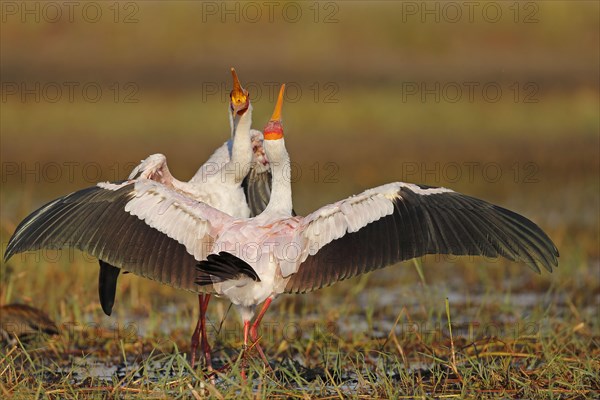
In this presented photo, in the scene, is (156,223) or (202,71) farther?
(202,71)

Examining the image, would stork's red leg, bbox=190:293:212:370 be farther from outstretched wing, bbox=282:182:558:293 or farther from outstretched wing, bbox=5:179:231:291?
outstretched wing, bbox=282:182:558:293

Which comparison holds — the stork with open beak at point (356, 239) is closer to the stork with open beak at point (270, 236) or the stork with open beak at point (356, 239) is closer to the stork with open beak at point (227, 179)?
the stork with open beak at point (270, 236)

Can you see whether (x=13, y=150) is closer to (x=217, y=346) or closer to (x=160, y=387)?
(x=217, y=346)

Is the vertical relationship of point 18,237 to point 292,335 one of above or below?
above

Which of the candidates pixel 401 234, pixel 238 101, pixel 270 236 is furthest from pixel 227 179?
pixel 401 234

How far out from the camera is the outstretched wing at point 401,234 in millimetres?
5539

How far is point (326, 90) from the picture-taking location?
722 inches

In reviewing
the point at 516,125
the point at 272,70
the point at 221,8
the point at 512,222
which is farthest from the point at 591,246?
the point at 221,8

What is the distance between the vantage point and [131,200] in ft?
18.8

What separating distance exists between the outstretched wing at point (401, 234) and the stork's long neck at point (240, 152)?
131 cm

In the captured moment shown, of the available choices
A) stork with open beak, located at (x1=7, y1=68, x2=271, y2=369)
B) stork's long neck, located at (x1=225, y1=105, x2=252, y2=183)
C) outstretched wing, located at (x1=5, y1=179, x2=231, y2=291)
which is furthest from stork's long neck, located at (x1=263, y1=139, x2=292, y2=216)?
stork's long neck, located at (x1=225, y1=105, x2=252, y2=183)

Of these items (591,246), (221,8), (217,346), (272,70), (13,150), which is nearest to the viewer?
(217,346)

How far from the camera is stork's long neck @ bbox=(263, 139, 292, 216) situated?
5.95 metres

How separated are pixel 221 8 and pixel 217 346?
46.7 feet
